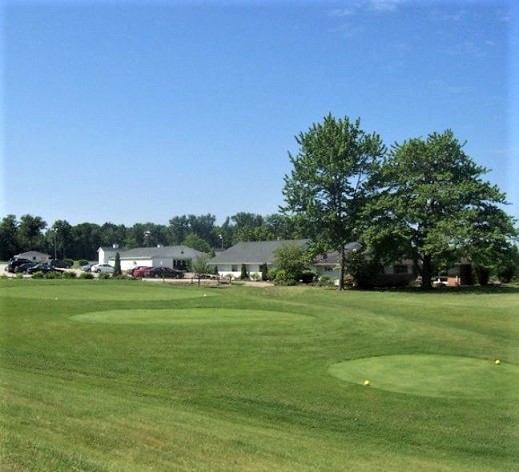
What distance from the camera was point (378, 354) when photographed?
15.2 meters

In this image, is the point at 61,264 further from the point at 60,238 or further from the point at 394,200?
the point at 394,200

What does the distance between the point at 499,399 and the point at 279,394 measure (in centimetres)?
410

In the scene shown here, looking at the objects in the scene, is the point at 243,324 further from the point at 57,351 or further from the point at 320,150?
the point at 320,150

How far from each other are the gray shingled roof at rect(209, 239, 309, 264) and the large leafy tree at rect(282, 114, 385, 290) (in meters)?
19.4

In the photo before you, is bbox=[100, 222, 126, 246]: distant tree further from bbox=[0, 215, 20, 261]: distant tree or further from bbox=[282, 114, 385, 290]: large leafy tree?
bbox=[282, 114, 385, 290]: large leafy tree

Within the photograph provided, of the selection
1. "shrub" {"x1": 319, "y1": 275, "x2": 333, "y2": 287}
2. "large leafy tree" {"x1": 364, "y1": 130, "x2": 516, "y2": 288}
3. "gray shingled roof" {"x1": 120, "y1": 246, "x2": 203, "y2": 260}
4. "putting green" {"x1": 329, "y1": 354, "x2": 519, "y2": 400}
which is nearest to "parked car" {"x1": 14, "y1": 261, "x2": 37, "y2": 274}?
"gray shingled roof" {"x1": 120, "y1": 246, "x2": 203, "y2": 260}

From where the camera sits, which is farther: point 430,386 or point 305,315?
point 305,315

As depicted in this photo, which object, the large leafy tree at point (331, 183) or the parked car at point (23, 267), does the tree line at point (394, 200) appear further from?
the parked car at point (23, 267)

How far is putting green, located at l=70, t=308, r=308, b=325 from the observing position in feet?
63.7

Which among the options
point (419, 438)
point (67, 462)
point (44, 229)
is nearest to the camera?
point (67, 462)

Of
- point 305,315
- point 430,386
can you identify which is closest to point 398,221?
point 305,315

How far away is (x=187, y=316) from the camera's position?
20984 millimetres

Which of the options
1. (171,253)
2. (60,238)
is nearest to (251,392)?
(171,253)

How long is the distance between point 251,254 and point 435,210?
1184 inches
